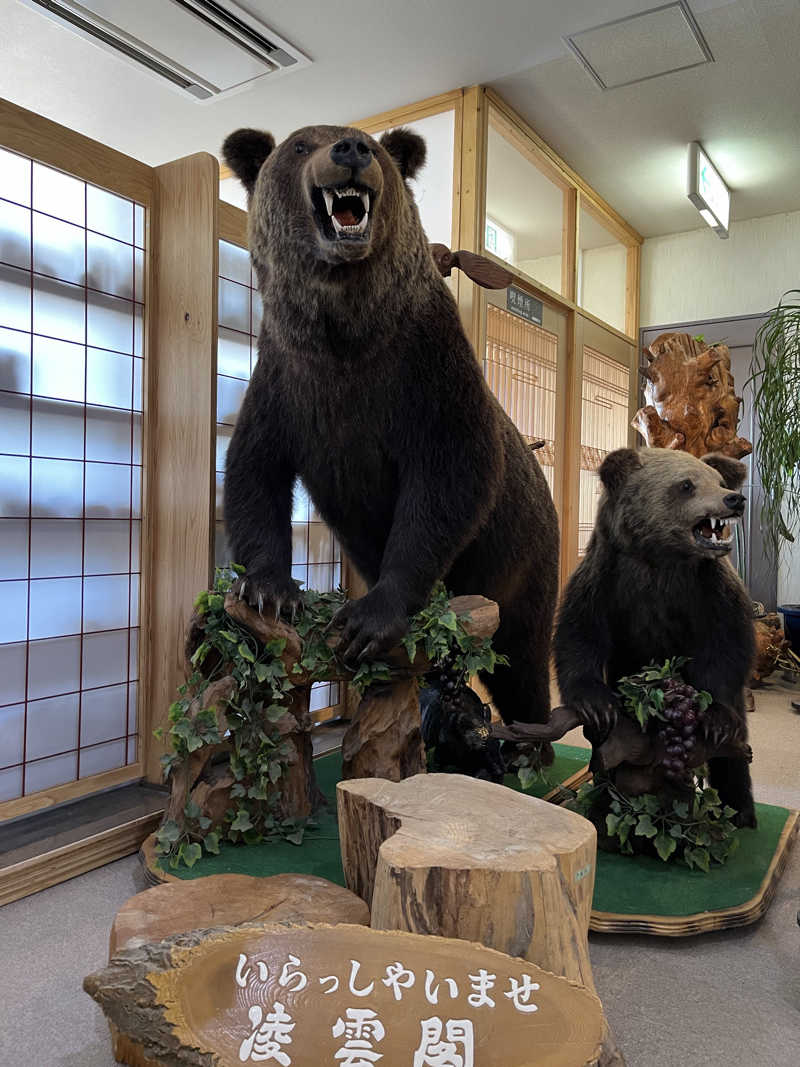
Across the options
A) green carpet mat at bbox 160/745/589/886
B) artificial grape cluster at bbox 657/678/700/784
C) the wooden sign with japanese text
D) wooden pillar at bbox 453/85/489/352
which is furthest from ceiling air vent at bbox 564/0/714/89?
the wooden sign with japanese text

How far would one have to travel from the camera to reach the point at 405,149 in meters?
2.33

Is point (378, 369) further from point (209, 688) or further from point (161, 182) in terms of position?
point (161, 182)

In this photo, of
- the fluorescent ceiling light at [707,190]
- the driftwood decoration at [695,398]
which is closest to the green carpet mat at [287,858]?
Answer: the driftwood decoration at [695,398]

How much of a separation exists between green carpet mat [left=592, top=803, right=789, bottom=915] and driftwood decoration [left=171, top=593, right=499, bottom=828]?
2.03 feet

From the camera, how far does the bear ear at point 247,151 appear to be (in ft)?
7.25

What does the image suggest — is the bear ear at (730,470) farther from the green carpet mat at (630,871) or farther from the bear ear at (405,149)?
the bear ear at (405,149)

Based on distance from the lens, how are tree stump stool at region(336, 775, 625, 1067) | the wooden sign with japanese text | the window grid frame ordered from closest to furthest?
the wooden sign with japanese text < tree stump stool at region(336, 775, 625, 1067) < the window grid frame

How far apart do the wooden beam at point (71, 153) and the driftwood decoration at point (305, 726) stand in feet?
5.03

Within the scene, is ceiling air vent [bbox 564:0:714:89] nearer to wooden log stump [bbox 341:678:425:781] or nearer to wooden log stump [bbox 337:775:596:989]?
wooden log stump [bbox 341:678:425:781]

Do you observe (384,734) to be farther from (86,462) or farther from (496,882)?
(86,462)

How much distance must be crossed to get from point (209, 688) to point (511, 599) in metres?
1.10

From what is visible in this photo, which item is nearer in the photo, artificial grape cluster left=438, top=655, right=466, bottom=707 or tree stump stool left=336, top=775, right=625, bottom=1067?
tree stump stool left=336, top=775, right=625, bottom=1067

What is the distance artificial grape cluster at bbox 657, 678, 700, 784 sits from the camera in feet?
7.45

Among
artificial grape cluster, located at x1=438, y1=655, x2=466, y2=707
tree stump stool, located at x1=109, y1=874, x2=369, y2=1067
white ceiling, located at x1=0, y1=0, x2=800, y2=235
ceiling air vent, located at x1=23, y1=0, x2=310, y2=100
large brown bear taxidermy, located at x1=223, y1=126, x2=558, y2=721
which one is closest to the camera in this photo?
tree stump stool, located at x1=109, y1=874, x2=369, y2=1067
